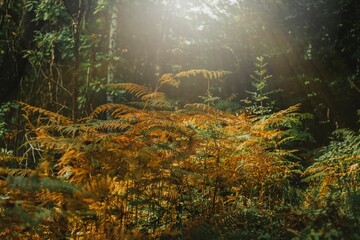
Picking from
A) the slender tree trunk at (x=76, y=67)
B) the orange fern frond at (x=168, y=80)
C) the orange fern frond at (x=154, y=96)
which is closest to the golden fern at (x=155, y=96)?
the orange fern frond at (x=154, y=96)

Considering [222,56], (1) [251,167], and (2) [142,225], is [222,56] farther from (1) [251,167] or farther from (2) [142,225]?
(2) [142,225]

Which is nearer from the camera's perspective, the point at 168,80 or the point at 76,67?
the point at 168,80

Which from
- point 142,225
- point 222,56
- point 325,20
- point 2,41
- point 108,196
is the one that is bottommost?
point 142,225

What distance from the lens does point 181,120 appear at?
13.4 feet

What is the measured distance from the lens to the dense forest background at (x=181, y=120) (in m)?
3.26

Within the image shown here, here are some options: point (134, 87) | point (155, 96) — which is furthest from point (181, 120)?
point (134, 87)

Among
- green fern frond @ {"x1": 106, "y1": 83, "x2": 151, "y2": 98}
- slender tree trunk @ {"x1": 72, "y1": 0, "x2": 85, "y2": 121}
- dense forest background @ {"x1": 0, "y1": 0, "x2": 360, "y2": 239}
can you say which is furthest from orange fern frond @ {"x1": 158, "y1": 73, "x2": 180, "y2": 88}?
slender tree trunk @ {"x1": 72, "y1": 0, "x2": 85, "y2": 121}

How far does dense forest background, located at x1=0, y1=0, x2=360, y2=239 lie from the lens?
3.26 m

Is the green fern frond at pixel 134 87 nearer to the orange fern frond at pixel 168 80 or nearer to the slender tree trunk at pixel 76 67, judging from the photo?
the orange fern frond at pixel 168 80

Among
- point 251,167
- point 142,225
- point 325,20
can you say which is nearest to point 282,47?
point 325,20

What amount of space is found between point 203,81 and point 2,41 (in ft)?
16.6

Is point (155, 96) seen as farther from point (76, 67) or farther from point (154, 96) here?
point (76, 67)

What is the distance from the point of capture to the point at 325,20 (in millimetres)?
8312

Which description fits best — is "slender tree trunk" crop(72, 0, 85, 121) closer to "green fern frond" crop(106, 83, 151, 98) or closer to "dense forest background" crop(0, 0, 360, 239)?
"dense forest background" crop(0, 0, 360, 239)
